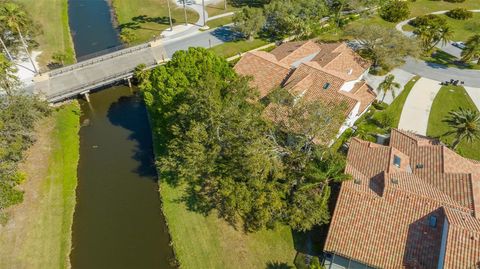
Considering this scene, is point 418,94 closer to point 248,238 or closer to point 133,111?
point 248,238

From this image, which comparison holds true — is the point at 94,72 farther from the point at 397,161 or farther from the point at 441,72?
the point at 441,72

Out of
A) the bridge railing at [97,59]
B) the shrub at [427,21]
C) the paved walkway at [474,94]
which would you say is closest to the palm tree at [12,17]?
the bridge railing at [97,59]

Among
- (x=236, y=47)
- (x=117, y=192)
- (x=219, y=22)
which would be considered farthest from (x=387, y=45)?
(x=117, y=192)

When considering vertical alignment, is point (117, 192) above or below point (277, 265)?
above

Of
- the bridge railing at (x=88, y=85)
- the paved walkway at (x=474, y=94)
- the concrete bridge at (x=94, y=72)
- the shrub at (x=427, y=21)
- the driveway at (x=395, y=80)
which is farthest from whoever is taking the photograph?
the shrub at (x=427, y=21)

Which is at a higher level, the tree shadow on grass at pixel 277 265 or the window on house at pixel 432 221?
the window on house at pixel 432 221

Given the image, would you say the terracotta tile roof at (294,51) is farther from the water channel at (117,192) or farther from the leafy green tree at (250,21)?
the water channel at (117,192)

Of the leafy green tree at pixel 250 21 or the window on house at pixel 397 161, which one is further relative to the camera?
the leafy green tree at pixel 250 21
